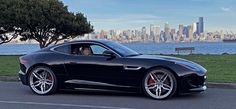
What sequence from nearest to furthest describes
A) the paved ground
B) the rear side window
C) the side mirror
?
the paved ground < the side mirror < the rear side window

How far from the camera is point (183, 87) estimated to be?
10344 millimetres

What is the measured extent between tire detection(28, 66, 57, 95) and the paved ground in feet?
0.64

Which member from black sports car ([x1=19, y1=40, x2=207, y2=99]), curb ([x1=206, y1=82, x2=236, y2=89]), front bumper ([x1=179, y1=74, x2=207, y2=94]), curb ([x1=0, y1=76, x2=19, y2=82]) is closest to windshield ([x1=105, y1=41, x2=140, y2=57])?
black sports car ([x1=19, y1=40, x2=207, y2=99])

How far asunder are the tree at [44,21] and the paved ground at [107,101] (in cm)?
2748

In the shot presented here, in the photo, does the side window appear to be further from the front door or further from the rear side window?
the rear side window

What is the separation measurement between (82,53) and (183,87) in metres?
2.54

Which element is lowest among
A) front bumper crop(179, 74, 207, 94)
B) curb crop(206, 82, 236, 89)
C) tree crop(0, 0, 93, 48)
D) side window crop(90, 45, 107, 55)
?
curb crop(206, 82, 236, 89)

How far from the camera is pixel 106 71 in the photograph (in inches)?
424

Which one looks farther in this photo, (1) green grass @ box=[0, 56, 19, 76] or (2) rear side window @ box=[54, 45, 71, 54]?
(1) green grass @ box=[0, 56, 19, 76]

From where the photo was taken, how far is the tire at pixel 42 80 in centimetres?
1119

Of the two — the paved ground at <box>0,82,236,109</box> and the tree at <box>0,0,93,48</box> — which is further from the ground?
the tree at <box>0,0,93,48</box>

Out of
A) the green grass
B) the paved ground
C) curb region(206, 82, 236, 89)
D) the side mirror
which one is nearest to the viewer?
the paved ground

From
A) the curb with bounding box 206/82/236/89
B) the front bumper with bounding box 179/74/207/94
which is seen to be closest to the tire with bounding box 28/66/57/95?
the front bumper with bounding box 179/74/207/94

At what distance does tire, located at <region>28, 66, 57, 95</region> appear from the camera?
1119 centimetres
